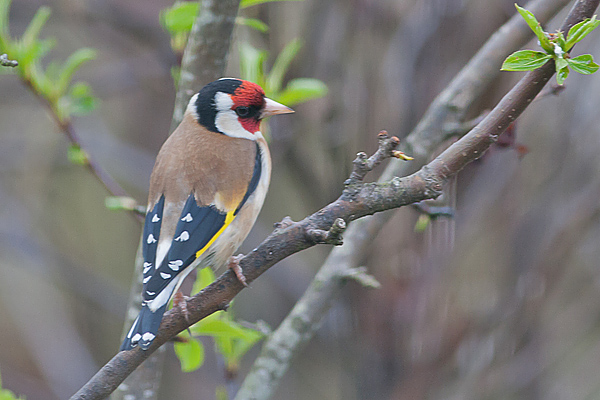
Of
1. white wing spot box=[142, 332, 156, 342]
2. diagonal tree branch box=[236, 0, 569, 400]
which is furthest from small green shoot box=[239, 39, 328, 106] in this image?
white wing spot box=[142, 332, 156, 342]

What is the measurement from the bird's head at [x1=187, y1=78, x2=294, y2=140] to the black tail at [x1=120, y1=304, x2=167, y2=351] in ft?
2.47

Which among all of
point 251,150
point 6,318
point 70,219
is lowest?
point 6,318

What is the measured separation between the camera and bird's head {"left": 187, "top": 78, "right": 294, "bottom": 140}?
2.08 meters

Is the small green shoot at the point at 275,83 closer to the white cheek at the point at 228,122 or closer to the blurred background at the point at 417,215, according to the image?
the white cheek at the point at 228,122

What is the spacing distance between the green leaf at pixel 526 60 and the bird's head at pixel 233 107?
39.0 inches

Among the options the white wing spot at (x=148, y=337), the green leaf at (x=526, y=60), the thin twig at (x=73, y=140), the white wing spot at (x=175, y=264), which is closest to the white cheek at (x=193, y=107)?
the thin twig at (x=73, y=140)

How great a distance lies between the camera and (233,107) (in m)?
2.19

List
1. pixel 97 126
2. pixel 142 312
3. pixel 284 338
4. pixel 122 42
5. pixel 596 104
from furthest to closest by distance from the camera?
pixel 97 126
pixel 122 42
pixel 596 104
pixel 284 338
pixel 142 312

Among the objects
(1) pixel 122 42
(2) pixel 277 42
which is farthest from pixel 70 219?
(2) pixel 277 42

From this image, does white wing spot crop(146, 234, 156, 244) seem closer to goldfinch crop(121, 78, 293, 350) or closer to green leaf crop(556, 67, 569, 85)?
goldfinch crop(121, 78, 293, 350)

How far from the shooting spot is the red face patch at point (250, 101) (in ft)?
6.88

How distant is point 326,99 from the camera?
3125 millimetres

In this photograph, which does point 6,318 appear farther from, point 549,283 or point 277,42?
point 549,283

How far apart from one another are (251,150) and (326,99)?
1.06 metres
